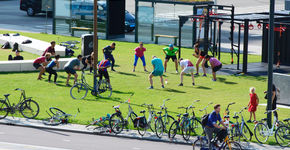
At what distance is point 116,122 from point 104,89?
497 centimetres

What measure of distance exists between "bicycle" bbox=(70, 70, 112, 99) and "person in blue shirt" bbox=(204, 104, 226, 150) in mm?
7502

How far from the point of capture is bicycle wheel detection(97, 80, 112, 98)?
2236 cm

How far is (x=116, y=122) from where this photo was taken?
17.7 meters

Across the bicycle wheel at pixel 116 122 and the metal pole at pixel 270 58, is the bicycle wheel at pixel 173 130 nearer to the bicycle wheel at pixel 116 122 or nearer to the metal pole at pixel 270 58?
the bicycle wheel at pixel 116 122

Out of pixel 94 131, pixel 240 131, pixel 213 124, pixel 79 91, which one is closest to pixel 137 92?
pixel 79 91

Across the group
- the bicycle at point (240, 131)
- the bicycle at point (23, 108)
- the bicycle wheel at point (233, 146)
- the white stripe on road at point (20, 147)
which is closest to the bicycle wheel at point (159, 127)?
the bicycle at point (240, 131)

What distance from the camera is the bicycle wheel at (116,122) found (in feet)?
58.0

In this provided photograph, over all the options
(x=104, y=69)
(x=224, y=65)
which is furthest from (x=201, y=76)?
(x=104, y=69)

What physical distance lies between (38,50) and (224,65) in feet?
32.8

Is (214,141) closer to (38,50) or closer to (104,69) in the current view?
(104,69)

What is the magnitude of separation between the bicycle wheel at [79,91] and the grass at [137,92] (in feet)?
0.68

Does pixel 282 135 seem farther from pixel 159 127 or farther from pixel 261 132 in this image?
pixel 159 127

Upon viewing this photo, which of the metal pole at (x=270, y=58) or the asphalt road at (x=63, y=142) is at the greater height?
the metal pole at (x=270, y=58)

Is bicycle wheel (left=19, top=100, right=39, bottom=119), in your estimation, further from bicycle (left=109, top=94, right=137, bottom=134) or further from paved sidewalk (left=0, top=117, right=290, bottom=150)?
bicycle (left=109, top=94, right=137, bottom=134)
